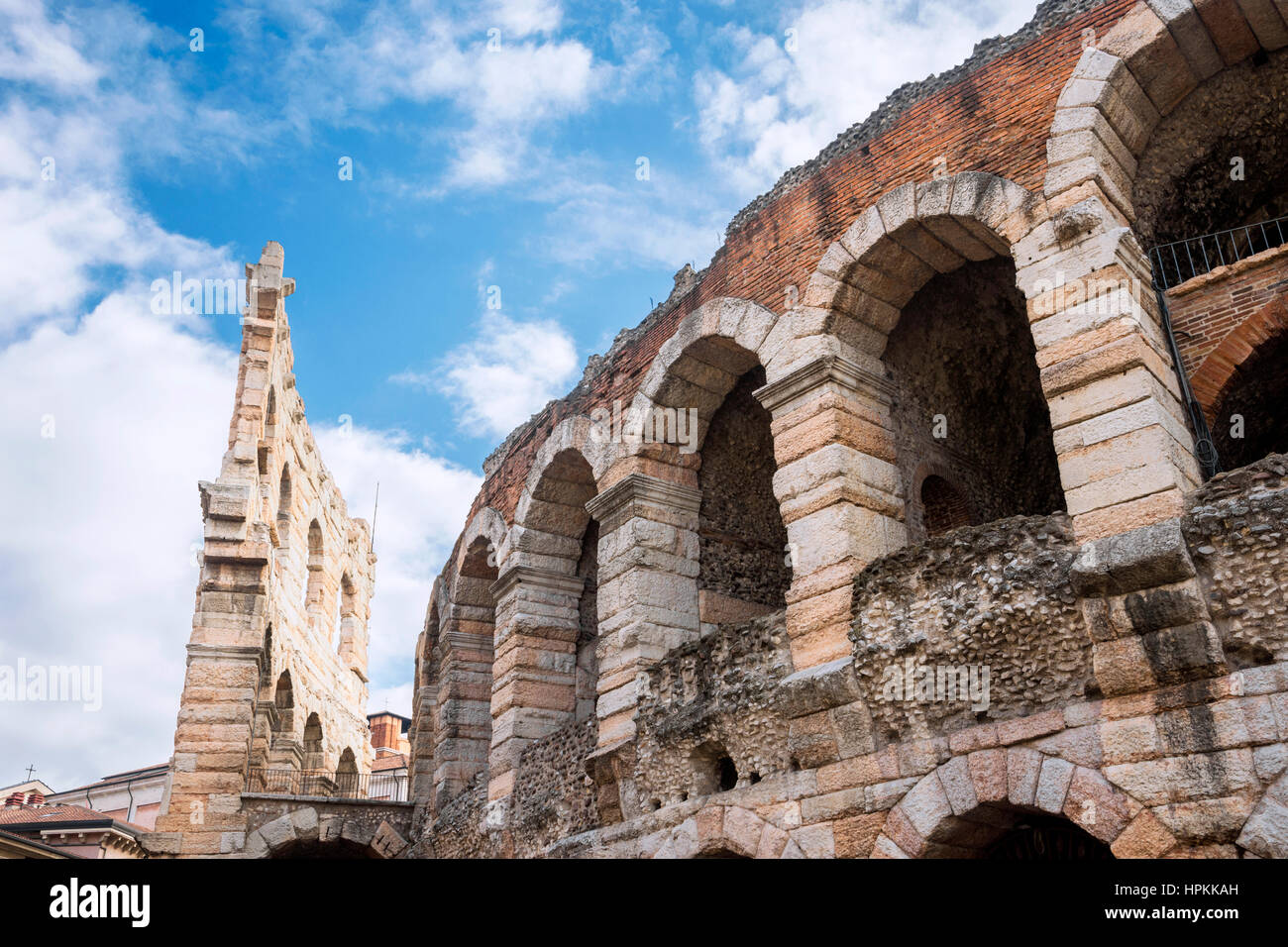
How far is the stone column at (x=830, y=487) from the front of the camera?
8.10 meters

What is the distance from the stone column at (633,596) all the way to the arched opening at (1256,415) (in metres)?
4.49

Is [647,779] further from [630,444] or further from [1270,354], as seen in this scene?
[1270,354]


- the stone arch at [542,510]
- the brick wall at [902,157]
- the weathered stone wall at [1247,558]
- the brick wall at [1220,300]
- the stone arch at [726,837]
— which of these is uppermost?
the brick wall at [902,157]

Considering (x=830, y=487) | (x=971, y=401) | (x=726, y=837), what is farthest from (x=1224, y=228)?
(x=726, y=837)

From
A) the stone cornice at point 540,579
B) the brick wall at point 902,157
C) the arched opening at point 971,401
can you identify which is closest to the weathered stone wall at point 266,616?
the stone cornice at point 540,579

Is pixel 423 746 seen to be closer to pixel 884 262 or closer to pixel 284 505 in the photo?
pixel 284 505

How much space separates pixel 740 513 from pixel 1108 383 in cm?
466

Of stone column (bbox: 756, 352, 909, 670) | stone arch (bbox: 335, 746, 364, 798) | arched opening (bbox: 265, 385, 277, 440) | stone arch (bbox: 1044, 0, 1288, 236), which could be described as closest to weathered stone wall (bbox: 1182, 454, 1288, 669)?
stone arch (bbox: 1044, 0, 1288, 236)

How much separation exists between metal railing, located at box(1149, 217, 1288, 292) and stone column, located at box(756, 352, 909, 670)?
217 centimetres

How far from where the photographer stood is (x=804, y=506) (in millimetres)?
8523

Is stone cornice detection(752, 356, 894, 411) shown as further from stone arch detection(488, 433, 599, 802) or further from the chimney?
the chimney

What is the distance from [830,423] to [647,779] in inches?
123

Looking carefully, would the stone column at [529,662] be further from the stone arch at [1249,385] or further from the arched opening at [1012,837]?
the stone arch at [1249,385]

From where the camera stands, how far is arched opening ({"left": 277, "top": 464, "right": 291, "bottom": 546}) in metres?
18.3
